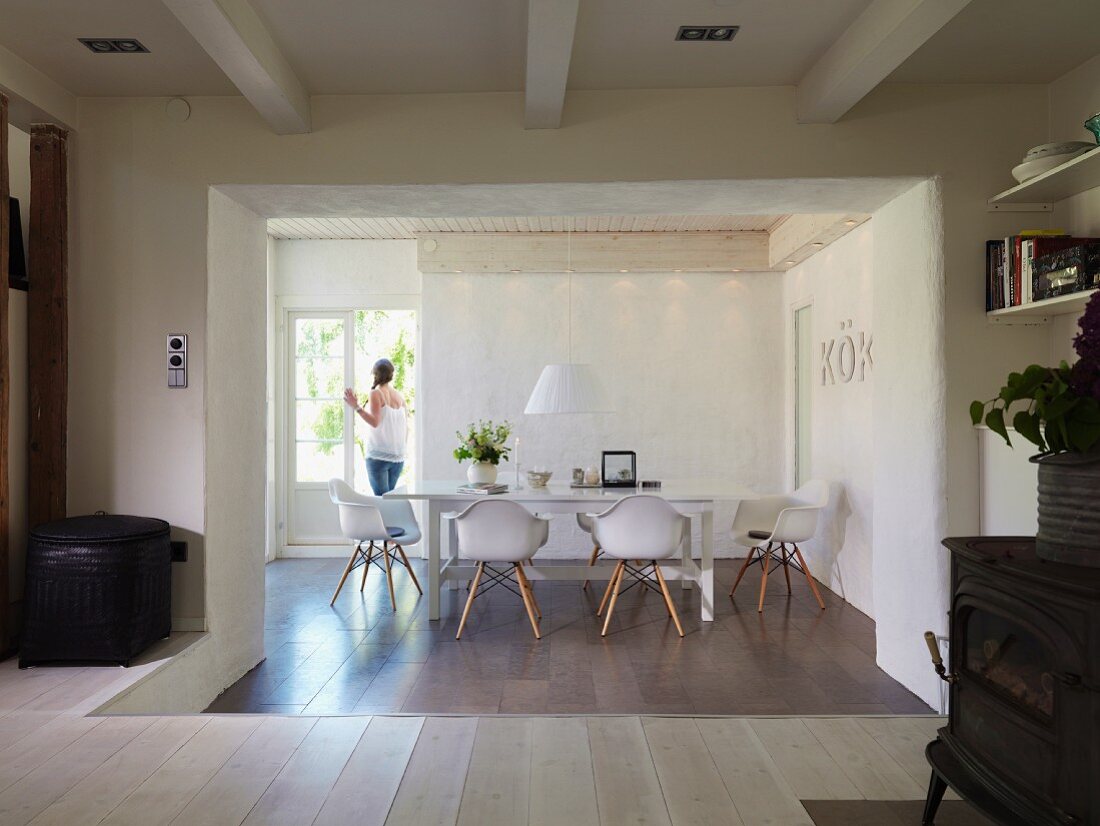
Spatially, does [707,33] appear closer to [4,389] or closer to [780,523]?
[4,389]

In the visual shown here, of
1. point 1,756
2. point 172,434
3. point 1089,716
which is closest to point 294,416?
point 172,434

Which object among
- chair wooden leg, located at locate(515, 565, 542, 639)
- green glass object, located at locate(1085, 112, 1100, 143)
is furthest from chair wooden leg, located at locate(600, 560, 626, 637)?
green glass object, located at locate(1085, 112, 1100, 143)

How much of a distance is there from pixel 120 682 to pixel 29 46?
102 inches

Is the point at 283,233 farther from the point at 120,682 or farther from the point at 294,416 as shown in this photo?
the point at 120,682

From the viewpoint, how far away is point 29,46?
343 cm

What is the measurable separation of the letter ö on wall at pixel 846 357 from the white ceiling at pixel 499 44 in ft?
7.25

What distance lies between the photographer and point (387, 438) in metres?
7.27

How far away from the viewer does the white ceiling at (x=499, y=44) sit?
3.07 m

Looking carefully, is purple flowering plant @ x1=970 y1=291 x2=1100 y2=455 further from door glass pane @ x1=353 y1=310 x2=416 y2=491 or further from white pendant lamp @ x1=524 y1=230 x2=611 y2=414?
door glass pane @ x1=353 y1=310 x2=416 y2=491

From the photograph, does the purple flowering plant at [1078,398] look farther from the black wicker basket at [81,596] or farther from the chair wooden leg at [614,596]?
the chair wooden leg at [614,596]

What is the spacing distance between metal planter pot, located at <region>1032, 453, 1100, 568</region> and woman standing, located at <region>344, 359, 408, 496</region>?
19.0 feet

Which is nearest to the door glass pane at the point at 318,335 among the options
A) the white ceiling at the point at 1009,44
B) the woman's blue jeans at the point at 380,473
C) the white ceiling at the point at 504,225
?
the white ceiling at the point at 504,225

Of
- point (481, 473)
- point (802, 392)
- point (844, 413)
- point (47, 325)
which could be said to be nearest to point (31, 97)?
point (47, 325)

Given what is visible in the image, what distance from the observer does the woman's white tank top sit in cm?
723
